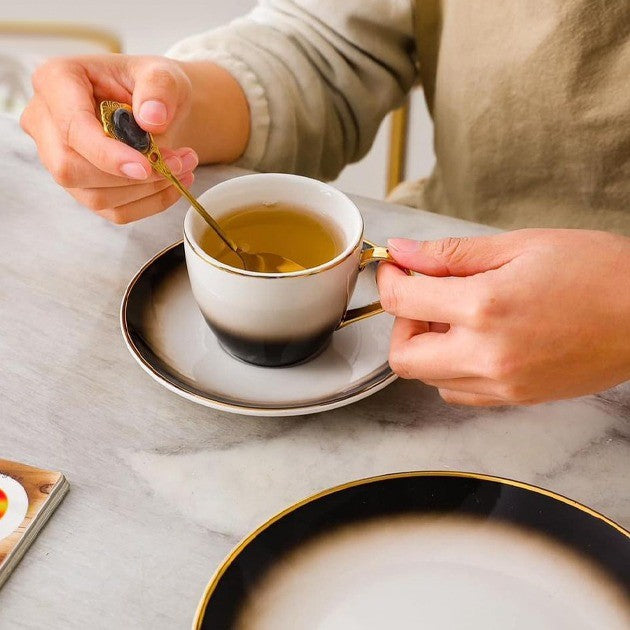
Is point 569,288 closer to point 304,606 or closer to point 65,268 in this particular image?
point 304,606

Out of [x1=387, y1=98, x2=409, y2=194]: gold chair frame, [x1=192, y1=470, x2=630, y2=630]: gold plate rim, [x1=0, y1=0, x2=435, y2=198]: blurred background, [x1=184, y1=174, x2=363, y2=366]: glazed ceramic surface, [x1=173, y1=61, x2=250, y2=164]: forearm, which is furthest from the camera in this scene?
[x1=0, y1=0, x2=435, y2=198]: blurred background

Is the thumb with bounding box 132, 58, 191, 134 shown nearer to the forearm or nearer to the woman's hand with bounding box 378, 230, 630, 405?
the forearm

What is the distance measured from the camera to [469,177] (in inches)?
35.4

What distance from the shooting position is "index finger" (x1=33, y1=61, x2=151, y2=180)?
58 centimetres

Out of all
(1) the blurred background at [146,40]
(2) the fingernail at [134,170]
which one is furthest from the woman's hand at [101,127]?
(1) the blurred background at [146,40]

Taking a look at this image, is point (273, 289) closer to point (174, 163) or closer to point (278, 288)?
point (278, 288)

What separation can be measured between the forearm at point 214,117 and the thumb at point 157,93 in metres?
0.05

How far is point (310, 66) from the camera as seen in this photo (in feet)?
2.79

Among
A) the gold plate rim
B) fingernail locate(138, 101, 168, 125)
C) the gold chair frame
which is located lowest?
the gold chair frame

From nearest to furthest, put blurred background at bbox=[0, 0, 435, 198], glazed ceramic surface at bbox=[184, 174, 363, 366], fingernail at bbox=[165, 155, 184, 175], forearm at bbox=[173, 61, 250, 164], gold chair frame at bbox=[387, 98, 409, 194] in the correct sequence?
glazed ceramic surface at bbox=[184, 174, 363, 366], fingernail at bbox=[165, 155, 184, 175], forearm at bbox=[173, 61, 250, 164], gold chair frame at bbox=[387, 98, 409, 194], blurred background at bbox=[0, 0, 435, 198]

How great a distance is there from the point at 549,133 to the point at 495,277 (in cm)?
40

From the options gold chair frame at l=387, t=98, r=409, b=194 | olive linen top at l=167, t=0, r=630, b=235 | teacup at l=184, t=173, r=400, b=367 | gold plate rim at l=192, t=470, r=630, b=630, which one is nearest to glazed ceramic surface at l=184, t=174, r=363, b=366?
teacup at l=184, t=173, r=400, b=367

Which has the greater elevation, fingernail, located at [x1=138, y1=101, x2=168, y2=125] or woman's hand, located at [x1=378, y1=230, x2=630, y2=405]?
fingernail, located at [x1=138, y1=101, x2=168, y2=125]

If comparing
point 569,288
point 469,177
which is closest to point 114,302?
point 569,288
